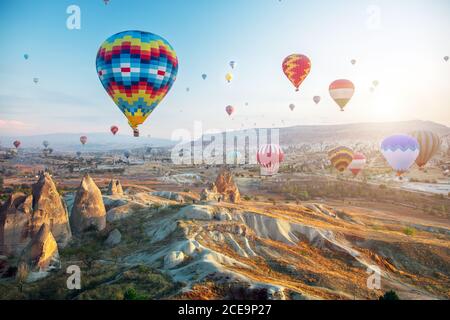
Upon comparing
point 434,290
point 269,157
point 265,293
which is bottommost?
point 434,290

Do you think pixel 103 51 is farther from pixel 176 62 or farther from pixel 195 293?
pixel 195 293

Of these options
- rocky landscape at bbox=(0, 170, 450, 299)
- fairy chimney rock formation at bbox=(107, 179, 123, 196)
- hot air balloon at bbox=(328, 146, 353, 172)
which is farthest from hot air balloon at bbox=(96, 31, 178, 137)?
hot air balloon at bbox=(328, 146, 353, 172)

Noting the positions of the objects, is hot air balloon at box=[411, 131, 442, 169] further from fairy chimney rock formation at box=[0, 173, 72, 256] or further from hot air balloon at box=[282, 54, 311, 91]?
fairy chimney rock formation at box=[0, 173, 72, 256]

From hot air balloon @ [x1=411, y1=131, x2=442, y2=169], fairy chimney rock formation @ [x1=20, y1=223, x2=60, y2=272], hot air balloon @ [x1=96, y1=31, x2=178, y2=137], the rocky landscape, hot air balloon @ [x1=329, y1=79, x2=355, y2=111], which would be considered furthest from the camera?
hot air balloon @ [x1=329, y1=79, x2=355, y2=111]

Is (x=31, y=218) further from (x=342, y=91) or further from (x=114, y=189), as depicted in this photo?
(x=342, y=91)

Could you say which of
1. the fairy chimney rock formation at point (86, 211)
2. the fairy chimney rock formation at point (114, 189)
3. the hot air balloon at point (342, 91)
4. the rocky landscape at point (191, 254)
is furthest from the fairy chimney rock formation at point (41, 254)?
the hot air balloon at point (342, 91)
